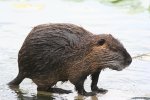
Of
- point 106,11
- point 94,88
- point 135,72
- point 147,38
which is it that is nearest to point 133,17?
point 106,11

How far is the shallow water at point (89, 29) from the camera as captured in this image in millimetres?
8156

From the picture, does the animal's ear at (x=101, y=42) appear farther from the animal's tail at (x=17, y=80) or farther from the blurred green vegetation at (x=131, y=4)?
the blurred green vegetation at (x=131, y=4)

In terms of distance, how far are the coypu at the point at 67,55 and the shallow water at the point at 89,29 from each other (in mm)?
204

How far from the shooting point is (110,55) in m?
7.83

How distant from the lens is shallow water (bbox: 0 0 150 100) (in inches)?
321

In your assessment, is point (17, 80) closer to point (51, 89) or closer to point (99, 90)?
point (51, 89)

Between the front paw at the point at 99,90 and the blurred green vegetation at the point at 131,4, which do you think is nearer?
the front paw at the point at 99,90

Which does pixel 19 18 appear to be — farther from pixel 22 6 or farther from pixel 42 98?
pixel 42 98

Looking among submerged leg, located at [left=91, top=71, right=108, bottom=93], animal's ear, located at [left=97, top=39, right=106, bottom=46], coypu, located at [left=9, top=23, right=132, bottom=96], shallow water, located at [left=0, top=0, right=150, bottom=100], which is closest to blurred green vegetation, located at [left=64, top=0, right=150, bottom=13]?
shallow water, located at [left=0, top=0, right=150, bottom=100]

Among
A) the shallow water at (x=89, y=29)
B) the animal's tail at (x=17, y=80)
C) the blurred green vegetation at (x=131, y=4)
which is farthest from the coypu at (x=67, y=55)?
the blurred green vegetation at (x=131, y=4)

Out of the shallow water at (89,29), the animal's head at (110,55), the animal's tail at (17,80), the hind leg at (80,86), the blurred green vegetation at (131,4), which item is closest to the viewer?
the animal's head at (110,55)

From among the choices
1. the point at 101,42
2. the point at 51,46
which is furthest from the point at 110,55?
the point at 51,46

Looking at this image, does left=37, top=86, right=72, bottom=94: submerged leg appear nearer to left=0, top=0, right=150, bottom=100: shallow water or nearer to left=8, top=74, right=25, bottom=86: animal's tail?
left=0, top=0, right=150, bottom=100: shallow water

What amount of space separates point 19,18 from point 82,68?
17.0ft
